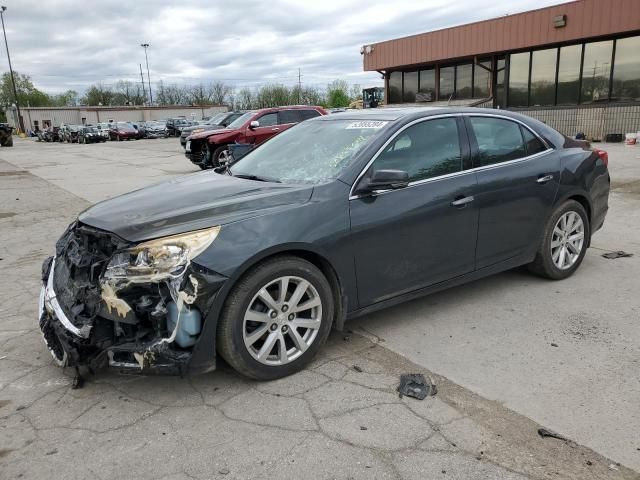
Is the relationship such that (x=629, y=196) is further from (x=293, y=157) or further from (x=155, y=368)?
(x=155, y=368)

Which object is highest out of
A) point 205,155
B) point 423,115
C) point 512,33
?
point 512,33

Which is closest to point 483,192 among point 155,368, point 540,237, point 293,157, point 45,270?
point 540,237

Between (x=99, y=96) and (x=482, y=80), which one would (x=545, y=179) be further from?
(x=99, y=96)

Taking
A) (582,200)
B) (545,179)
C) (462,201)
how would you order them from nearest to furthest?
(462,201) → (545,179) → (582,200)

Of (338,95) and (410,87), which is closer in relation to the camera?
(410,87)

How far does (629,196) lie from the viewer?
872cm

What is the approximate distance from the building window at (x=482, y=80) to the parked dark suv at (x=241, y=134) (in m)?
11.8

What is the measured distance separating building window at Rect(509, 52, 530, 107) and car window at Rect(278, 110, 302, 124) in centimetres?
1181

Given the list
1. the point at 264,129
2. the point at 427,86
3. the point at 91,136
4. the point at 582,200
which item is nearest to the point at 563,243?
the point at 582,200

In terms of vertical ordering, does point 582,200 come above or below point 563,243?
above

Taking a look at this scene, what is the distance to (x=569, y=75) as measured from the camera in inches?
828

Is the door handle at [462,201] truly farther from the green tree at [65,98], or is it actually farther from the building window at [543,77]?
the green tree at [65,98]

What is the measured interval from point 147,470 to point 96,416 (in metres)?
0.62

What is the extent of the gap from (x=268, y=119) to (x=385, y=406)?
13656 millimetres
